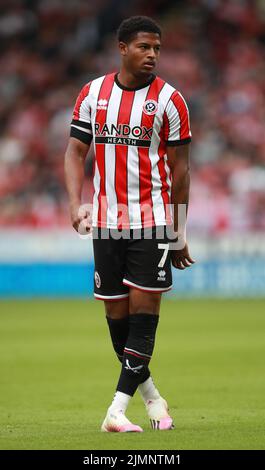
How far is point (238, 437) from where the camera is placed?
234 inches

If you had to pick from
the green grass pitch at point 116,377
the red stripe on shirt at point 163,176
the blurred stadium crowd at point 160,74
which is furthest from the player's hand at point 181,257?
the blurred stadium crowd at point 160,74

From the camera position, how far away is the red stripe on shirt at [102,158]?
6410 millimetres

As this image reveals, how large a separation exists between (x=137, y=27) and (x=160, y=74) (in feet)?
51.0

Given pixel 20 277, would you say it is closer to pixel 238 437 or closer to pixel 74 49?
pixel 74 49

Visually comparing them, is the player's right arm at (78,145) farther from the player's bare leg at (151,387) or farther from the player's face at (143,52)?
the player's bare leg at (151,387)

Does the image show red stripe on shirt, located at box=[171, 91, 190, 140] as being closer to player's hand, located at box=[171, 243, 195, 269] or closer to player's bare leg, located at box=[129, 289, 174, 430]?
player's hand, located at box=[171, 243, 195, 269]

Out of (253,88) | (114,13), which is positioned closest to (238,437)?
(253,88)

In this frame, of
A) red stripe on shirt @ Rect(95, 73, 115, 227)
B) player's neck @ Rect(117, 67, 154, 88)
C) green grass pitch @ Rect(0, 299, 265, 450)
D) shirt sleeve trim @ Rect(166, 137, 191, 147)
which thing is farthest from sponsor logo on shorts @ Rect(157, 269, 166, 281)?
player's neck @ Rect(117, 67, 154, 88)

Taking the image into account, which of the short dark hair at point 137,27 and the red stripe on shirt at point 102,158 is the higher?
the short dark hair at point 137,27

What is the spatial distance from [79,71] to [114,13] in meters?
1.63

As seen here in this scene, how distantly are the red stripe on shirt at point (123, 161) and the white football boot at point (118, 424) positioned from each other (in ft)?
3.53

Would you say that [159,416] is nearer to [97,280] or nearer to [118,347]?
[118,347]

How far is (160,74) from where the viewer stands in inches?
855

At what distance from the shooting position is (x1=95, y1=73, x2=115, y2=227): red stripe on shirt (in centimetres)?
641
